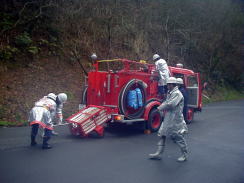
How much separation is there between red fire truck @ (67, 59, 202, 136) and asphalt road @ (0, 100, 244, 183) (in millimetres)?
517

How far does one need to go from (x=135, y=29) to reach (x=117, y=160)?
1402 centimetres

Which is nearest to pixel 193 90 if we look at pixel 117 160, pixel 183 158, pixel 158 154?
pixel 183 158

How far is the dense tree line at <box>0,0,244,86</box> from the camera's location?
15.8m

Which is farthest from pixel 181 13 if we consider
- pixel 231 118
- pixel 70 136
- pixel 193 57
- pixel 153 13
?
pixel 70 136

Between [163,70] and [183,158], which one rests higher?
[163,70]

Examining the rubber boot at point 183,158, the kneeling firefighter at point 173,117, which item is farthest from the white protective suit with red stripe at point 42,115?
the rubber boot at point 183,158

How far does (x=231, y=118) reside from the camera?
41.7 feet

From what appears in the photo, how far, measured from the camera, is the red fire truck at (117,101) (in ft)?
26.9

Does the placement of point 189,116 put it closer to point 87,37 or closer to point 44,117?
point 44,117

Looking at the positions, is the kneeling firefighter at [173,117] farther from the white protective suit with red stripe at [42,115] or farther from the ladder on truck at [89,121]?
the white protective suit with red stripe at [42,115]

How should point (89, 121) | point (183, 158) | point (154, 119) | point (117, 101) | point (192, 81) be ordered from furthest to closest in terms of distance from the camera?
point (192, 81) < point (154, 119) < point (117, 101) < point (89, 121) < point (183, 158)

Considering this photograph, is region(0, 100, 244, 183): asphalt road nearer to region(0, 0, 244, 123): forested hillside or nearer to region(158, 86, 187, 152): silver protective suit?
→ region(158, 86, 187, 152): silver protective suit

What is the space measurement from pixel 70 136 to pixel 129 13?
13061mm

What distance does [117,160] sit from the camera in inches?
242
